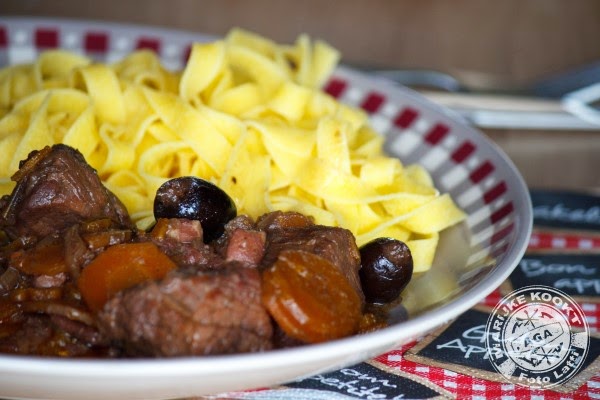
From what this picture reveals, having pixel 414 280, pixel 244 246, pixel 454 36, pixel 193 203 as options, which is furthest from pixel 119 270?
pixel 454 36

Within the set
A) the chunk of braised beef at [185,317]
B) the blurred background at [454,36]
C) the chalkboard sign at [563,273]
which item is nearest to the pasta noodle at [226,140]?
the chalkboard sign at [563,273]

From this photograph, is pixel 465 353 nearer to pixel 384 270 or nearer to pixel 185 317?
pixel 384 270

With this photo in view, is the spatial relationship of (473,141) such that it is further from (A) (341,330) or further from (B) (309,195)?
(A) (341,330)

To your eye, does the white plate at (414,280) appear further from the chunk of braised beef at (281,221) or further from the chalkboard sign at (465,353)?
the chunk of braised beef at (281,221)

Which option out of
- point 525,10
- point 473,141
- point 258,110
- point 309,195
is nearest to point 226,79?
point 258,110

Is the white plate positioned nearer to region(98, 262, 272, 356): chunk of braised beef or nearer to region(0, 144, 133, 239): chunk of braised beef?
region(98, 262, 272, 356): chunk of braised beef
